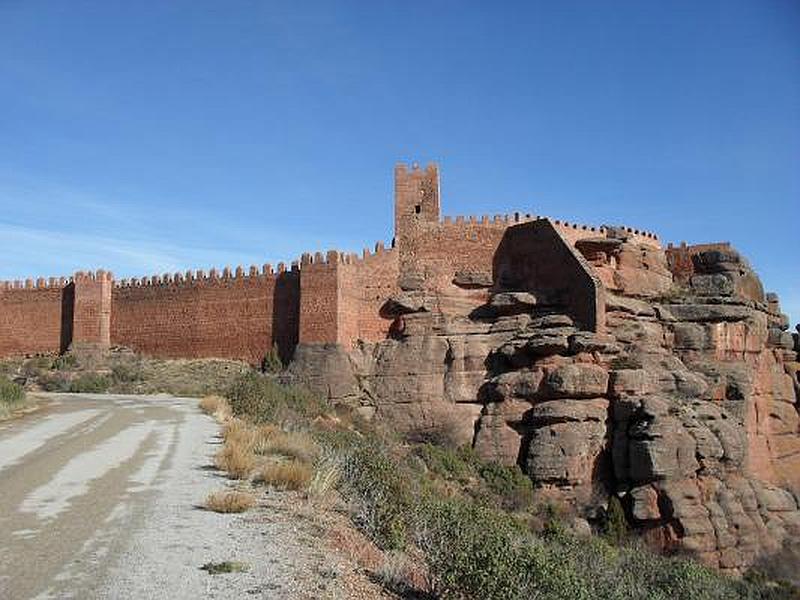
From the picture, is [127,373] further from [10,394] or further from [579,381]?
[579,381]

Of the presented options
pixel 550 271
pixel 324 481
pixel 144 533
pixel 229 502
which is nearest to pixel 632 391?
pixel 550 271

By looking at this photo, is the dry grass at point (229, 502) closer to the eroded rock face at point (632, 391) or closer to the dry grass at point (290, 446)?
the dry grass at point (290, 446)

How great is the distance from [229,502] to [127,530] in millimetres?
1278

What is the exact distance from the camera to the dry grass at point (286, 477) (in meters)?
9.56

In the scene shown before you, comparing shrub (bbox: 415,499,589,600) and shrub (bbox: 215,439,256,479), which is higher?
shrub (bbox: 215,439,256,479)

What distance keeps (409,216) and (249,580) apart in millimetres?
24479

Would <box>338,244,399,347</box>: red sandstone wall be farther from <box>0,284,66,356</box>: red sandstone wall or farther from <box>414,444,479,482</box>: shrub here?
<box>0,284,66,356</box>: red sandstone wall

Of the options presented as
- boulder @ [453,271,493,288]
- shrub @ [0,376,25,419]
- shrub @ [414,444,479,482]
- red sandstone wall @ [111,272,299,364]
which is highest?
boulder @ [453,271,493,288]

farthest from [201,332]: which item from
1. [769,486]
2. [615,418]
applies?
[769,486]

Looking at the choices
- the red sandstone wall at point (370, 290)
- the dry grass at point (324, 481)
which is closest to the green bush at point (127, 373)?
the red sandstone wall at point (370, 290)

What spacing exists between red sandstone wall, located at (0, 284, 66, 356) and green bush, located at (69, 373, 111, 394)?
4538 millimetres

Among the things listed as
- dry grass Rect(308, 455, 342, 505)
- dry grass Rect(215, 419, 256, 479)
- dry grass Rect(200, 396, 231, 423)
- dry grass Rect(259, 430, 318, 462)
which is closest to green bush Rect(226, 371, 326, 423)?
dry grass Rect(200, 396, 231, 423)

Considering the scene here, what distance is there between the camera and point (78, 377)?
30.4 m

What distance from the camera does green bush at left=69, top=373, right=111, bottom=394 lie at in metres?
29.0
